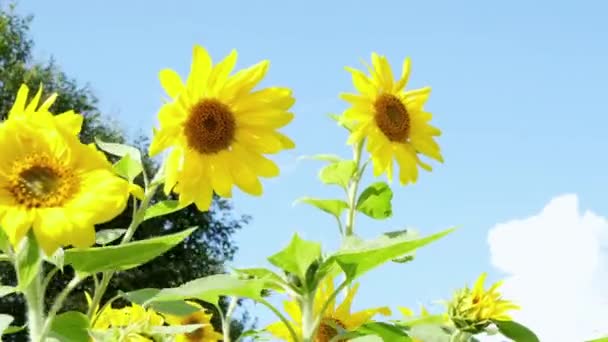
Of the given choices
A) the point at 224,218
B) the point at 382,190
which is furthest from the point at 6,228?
the point at 224,218

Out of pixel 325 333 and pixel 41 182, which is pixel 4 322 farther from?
pixel 325 333

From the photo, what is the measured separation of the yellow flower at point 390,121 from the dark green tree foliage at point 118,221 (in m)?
18.8

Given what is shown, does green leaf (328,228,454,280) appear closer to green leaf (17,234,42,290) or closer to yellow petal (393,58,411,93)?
green leaf (17,234,42,290)

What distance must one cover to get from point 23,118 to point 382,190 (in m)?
1.16

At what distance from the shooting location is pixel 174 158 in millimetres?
2186

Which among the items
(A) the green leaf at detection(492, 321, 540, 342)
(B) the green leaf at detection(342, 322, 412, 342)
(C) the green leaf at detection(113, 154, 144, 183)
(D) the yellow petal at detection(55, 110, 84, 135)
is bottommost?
(B) the green leaf at detection(342, 322, 412, 342)

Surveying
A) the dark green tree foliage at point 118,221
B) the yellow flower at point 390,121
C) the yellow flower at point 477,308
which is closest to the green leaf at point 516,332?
the yellow flower at point 477,308

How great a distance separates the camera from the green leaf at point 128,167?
2.43 m

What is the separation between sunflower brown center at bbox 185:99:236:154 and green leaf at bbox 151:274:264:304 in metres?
0.30

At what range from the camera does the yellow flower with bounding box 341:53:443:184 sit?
3016 mm

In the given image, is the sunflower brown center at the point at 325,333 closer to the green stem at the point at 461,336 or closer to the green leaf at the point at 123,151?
the green stem at the point at 461,336

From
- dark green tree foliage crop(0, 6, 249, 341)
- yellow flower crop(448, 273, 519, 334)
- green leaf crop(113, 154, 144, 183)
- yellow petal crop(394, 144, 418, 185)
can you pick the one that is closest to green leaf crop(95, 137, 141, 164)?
green leaf crop(113, 154, 144, 183)

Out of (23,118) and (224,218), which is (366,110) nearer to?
(23,118)

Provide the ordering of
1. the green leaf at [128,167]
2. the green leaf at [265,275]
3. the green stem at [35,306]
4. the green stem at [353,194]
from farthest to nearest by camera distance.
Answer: the green stem at [353,194] → the green leaf at [128,167] → the green leaf at [265,275] → the green stem at [35,306]
